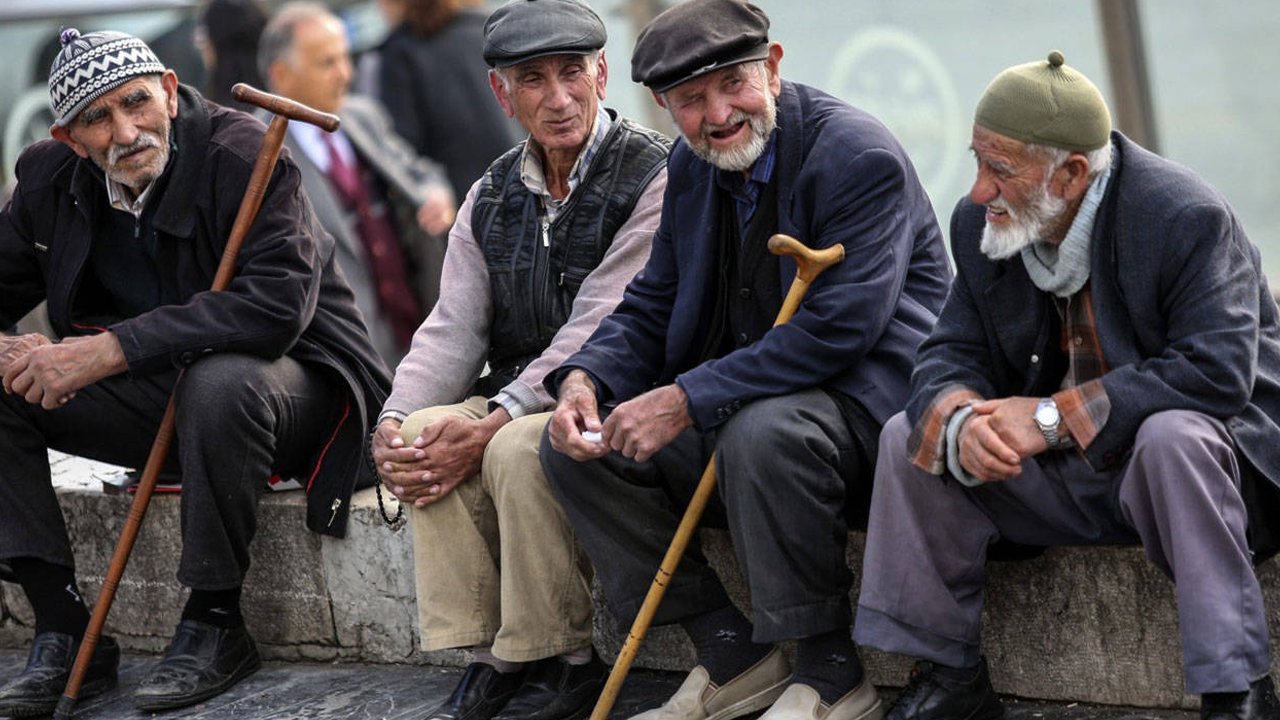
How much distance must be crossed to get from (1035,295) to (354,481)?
2062 millimetres

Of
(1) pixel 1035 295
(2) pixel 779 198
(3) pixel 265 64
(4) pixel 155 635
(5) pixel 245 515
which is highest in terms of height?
(3) pixel 265 64

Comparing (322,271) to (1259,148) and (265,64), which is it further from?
(1259,148)

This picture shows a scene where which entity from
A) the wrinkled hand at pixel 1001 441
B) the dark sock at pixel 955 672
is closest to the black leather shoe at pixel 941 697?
the dark sock at pixel 955 672

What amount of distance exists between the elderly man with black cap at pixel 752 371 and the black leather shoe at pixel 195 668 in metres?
1.27

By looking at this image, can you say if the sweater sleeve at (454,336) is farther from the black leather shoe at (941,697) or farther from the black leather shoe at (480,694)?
the black leather shoe at (941,697)

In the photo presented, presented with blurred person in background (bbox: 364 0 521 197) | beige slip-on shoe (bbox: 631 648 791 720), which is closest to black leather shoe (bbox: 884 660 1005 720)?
beige slip-on shoe (bbox: 631 648 791 720)

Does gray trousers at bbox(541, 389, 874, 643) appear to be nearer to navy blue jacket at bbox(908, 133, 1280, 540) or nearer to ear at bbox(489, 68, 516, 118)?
navy blue jacket at bbox(908, 133, 1280, 540)

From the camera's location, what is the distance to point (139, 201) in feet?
16.3

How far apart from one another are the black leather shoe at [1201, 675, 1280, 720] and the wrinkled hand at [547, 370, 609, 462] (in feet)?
4.49

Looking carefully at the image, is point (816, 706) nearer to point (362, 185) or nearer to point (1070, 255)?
point (1070, 255)

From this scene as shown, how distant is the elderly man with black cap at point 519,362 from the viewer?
4266 mm

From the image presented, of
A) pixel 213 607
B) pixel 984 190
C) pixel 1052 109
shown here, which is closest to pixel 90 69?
pixel 213 607

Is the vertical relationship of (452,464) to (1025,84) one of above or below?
below

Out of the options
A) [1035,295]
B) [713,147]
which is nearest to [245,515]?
[713,147]
